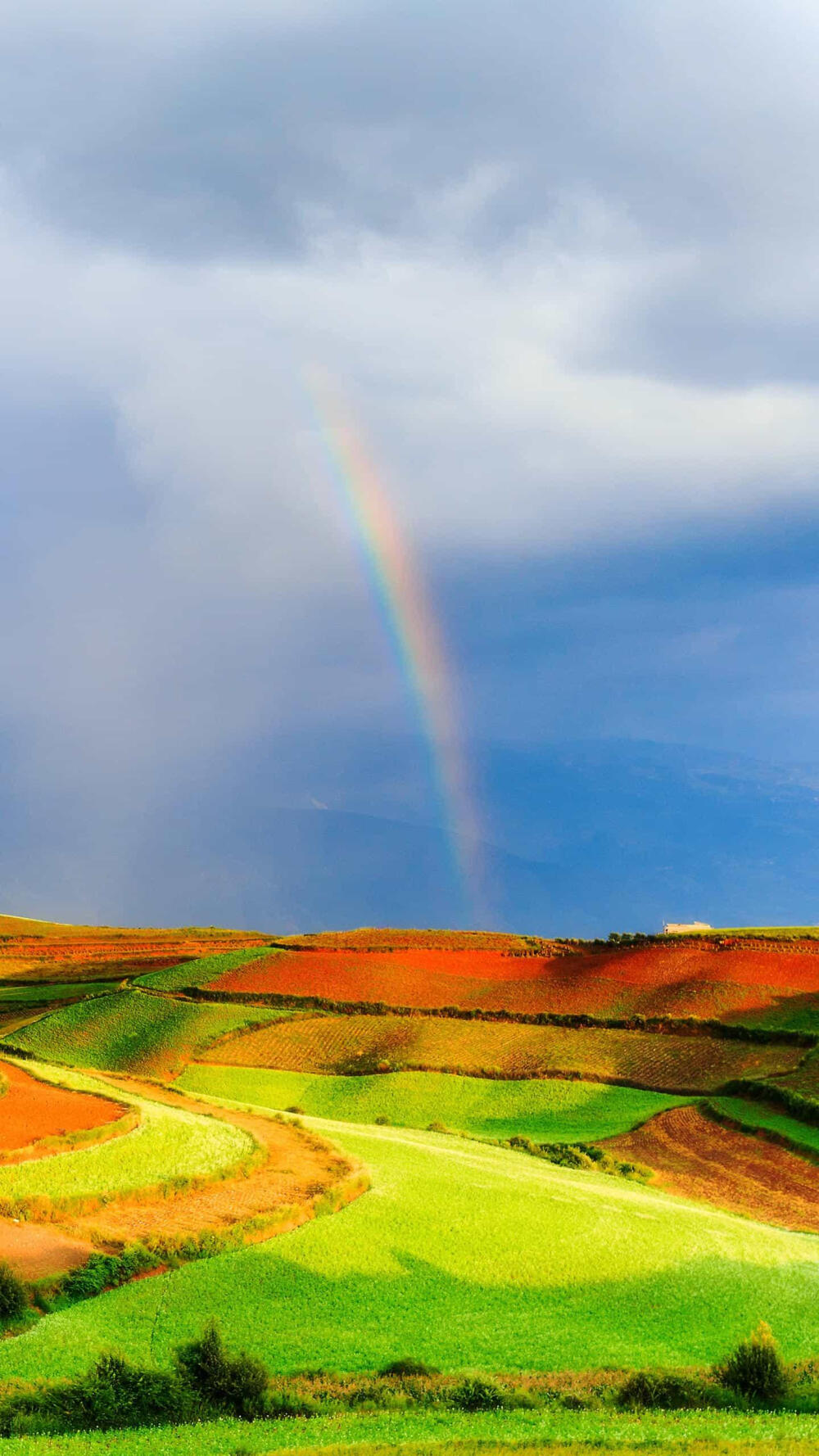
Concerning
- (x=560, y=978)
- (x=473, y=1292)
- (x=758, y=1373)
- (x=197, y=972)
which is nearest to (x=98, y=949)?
(x=197, y=972)

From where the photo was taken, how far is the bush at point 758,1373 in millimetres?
19016

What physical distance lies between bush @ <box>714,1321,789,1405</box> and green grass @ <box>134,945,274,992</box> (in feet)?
231

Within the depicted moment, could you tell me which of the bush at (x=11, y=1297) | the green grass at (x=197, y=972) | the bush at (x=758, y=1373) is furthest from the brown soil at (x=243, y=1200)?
the green grass at (x=197, y=972)

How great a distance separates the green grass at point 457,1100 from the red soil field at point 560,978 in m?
13.5

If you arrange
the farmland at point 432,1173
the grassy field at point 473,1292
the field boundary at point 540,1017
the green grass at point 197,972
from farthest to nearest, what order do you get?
the green grass at point 197,972
the field boundary at point 540,1017
the farmland at point 432,1173
the grassy field at point 473,1292

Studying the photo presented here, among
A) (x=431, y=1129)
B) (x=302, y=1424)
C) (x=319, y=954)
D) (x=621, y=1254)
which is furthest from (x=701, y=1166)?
(x=319, y=954)

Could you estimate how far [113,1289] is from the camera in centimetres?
2366

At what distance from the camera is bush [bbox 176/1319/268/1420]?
1805cm

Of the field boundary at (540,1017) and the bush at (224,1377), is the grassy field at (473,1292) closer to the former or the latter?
the bush at (224,1377)

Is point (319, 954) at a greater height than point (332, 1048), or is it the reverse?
point (319, 954)

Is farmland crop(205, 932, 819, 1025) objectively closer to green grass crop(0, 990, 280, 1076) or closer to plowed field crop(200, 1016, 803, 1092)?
plowed field crop(200, 1016, 803, 1092)

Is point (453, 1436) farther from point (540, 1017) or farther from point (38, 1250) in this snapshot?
point (540, 1017)

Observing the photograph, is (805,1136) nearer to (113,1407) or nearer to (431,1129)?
(431,1129)

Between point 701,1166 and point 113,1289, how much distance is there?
28.5m
